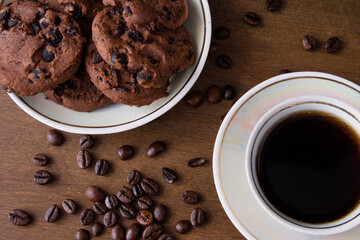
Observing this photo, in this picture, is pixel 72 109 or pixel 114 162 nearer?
pixel 72 109

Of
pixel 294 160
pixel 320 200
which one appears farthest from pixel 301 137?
pixel 320 200

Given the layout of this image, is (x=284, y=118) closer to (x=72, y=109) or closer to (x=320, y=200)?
(x=320, y=200)

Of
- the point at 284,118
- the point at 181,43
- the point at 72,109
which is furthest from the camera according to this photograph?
the point at 72,109

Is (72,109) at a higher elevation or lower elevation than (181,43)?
lower

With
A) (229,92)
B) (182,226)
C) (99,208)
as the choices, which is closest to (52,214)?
(99,208)

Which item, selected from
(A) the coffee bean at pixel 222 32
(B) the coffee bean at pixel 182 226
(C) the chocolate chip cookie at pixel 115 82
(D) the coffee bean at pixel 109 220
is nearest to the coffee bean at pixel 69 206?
(D) the coffee bean at pixel 109 220

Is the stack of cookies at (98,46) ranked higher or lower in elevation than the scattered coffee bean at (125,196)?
higher

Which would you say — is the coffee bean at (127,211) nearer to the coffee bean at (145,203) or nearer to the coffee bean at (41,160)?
the coffee bean at (145,203)
